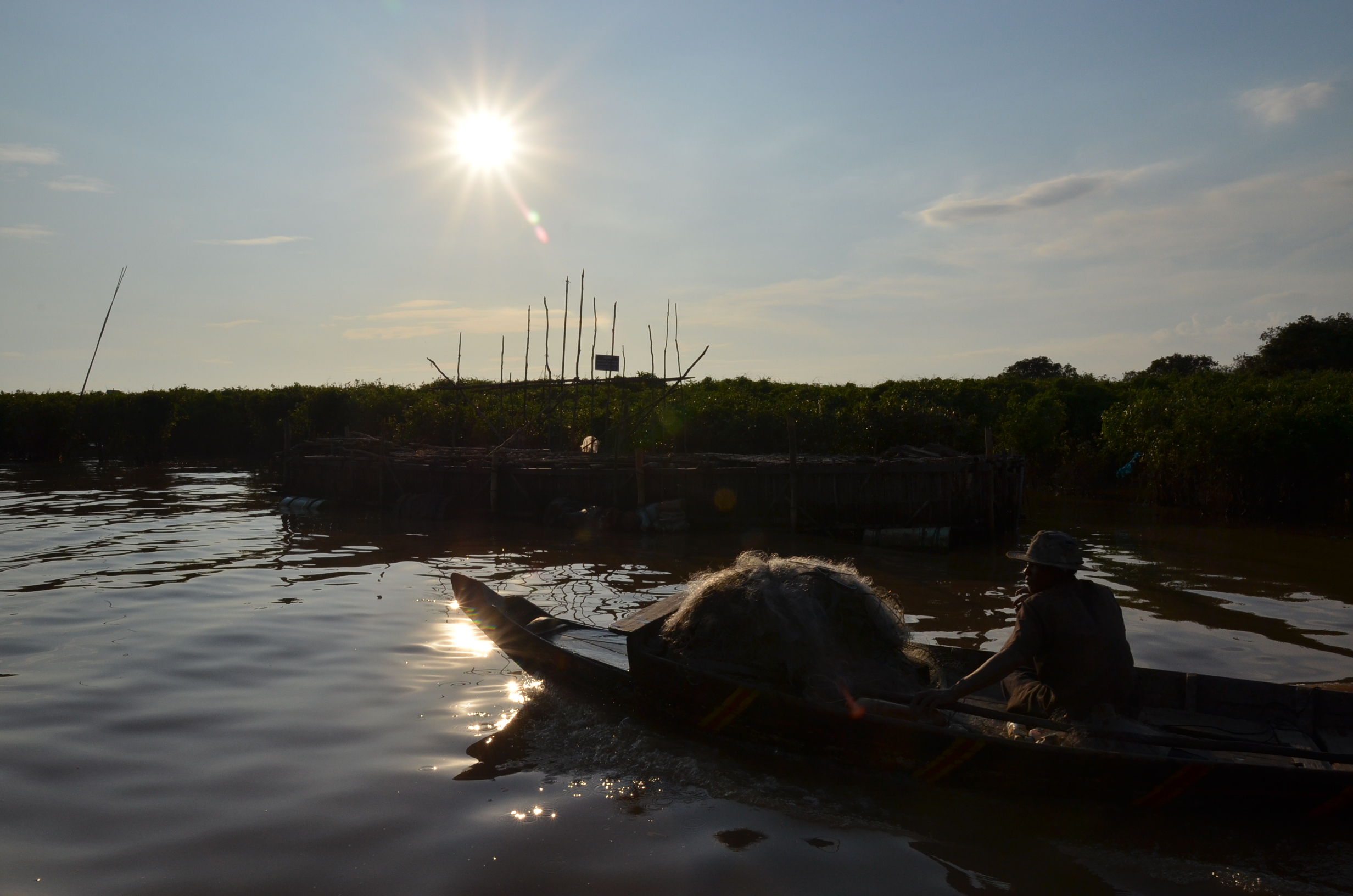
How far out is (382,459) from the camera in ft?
81.0

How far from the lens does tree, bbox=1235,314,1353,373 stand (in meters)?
38.6

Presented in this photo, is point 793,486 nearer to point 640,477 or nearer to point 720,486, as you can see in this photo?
point 720,486

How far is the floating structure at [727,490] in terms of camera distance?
1862 cm

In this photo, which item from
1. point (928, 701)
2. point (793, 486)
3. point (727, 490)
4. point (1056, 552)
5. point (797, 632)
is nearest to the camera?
point (1056, 552)

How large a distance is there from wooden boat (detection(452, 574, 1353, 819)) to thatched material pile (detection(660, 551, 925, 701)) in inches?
12.1

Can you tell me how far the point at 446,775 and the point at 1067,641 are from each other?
168 inches

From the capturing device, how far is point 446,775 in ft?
20.4

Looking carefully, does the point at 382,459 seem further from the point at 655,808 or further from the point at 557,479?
the point at 655,808

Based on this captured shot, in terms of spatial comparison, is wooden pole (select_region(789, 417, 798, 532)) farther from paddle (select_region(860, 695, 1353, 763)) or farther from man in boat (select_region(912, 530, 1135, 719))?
paddle (select_region(860, 695, 1353, 763))

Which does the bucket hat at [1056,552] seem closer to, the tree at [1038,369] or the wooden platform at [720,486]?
the wooden platform at [720,486]

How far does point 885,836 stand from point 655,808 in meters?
1.45

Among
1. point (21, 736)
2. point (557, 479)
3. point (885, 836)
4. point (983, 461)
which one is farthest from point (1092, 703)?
point (557, 479)

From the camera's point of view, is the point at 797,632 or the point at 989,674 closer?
the point at 989,674

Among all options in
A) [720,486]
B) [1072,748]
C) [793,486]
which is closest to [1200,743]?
[1072,748]
